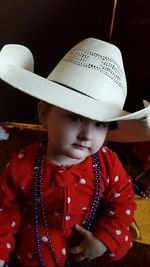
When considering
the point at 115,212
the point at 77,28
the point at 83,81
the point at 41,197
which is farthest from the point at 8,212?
the point at 77,28

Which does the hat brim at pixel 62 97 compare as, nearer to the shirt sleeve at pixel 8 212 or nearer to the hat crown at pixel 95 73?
the hat crown at pixel 95 73

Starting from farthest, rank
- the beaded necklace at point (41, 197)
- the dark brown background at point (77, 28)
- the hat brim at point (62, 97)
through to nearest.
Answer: the dark brown background at point (77, 28) → the beaded necklace at point (41, 197) → the hat brim at point (62, 97)

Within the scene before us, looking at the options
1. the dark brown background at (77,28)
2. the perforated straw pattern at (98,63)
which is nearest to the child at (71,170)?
the perforated straw pattern at (98,63)

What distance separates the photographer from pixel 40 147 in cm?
81

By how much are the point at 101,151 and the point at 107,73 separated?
0.69 feet

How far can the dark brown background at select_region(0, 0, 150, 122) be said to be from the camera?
51.0 inches

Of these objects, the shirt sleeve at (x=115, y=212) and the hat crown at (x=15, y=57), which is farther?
the shirt sleeve at (x=115, y=212)

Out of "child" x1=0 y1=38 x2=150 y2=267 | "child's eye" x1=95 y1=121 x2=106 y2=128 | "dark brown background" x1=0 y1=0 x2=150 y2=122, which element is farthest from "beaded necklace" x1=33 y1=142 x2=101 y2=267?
"dark brown background" x1=0 y1=0 x2=150 y2=122

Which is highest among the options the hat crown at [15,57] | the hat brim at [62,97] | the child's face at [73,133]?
the hat crown at [15,57]

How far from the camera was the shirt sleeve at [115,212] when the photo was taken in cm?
81

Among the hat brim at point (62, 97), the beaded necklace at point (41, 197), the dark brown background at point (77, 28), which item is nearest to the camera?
the hat brim at point (62, 97)

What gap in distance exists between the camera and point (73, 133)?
2.29 feet

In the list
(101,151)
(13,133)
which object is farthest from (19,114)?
(101,151)

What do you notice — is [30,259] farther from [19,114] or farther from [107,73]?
[19,114]
